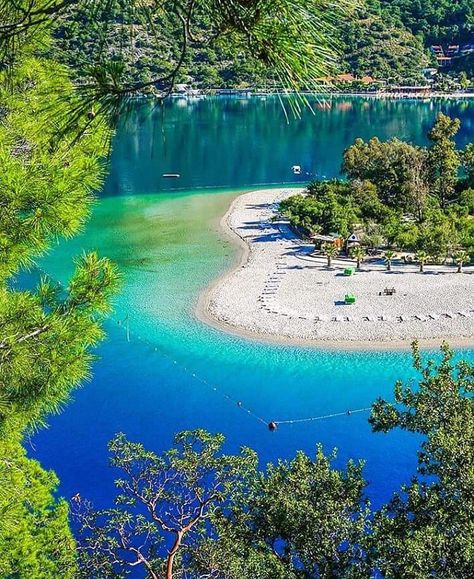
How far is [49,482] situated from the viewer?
30.5ft

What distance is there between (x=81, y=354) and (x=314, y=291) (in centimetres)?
1827

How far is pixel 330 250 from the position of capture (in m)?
25.6

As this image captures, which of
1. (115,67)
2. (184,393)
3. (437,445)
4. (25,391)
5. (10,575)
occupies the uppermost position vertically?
(115,67)

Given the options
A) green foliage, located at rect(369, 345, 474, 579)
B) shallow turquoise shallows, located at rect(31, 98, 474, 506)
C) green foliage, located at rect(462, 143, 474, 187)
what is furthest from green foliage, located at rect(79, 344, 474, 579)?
green foliage, located at rect(462, 143, 474, 187)

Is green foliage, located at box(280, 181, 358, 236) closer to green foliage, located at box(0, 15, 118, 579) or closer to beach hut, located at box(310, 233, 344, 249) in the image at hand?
beach hut, located at box(310, 233, 344, 249)

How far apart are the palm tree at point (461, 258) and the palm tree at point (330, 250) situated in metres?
4.63

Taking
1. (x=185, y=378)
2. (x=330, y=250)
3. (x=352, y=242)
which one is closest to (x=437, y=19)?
(x=352, y=242)

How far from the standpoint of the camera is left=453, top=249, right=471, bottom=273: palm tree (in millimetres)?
24109

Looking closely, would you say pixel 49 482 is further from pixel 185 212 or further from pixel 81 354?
pixel 185 212

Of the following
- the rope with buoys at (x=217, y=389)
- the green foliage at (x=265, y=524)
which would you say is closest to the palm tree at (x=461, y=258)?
the rope with buoys at (x=217, y=389)

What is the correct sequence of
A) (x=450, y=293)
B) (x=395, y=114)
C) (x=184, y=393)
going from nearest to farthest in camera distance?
(x=184, y=393)
(x=450, y=293)
(x=395, y=114)

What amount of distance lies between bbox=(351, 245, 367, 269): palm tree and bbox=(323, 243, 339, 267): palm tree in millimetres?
768

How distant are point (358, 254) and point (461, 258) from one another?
3.75m

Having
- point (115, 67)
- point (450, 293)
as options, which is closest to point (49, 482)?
point (115, 67)
